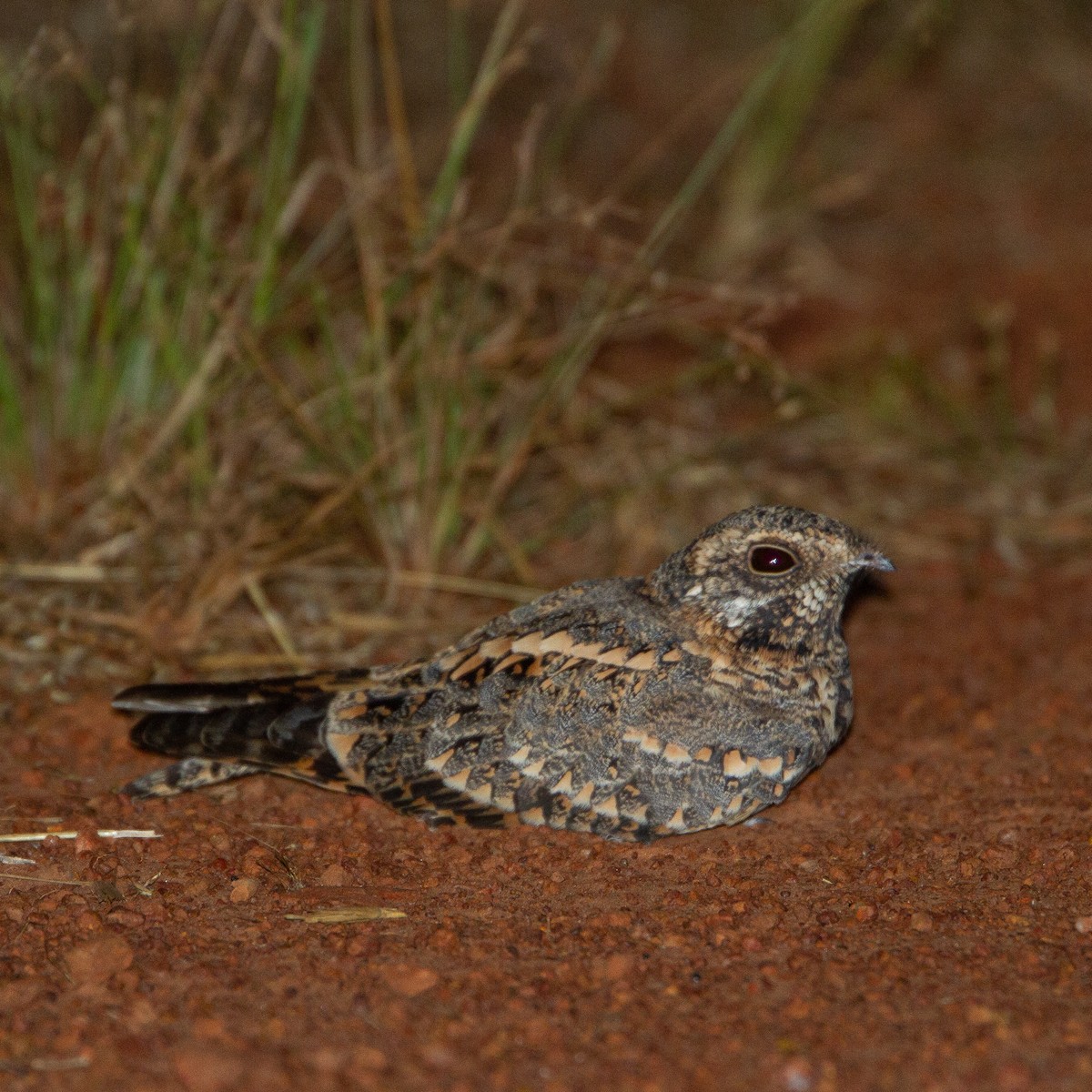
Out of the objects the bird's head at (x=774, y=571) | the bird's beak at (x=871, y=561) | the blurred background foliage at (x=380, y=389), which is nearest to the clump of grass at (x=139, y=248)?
the blurred background foliage at (x=380, y=389)

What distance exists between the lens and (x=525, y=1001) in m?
2.83

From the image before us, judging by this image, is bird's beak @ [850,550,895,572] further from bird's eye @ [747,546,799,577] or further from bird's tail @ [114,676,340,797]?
bird's tail @ [114,676,340,797]

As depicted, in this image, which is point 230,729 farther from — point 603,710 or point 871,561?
point 871,561

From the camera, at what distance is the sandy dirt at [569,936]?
264cm

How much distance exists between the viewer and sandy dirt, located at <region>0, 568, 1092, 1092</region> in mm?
2641

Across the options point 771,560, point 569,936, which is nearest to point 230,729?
point 569,936

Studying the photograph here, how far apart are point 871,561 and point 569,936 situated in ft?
4.11

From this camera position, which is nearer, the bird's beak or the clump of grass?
the bird's beak

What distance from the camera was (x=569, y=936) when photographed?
3.10 m

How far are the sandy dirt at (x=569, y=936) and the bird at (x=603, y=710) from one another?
0.14 metres

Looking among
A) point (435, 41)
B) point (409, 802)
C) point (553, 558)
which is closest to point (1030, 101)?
point (435, 41)

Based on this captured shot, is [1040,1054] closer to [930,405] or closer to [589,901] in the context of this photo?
[589,901]

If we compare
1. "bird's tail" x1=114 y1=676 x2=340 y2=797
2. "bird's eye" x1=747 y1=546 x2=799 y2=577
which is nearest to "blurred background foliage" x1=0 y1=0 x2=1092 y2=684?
"bird's tail" x1=114 y1=676 x2=340 y2=797

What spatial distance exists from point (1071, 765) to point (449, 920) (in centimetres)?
188
